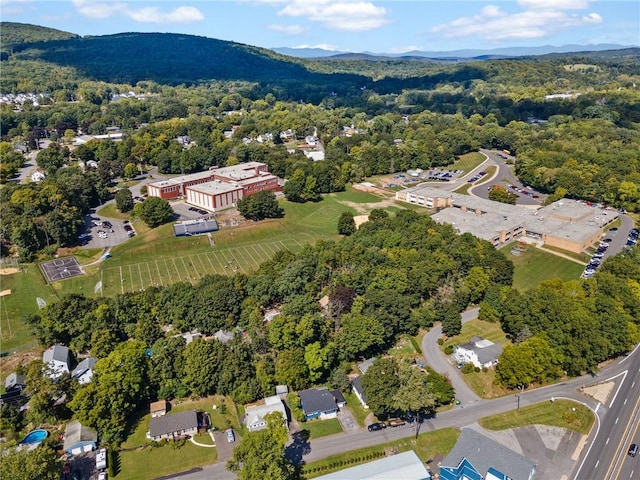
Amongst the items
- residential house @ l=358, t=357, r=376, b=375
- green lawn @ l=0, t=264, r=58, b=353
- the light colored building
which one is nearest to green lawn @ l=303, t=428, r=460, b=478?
residential house @ l=358, t=357, r=376, b=375

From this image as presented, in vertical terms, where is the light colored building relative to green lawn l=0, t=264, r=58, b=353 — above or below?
above

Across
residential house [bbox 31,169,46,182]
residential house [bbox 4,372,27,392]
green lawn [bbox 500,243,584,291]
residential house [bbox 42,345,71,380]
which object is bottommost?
green lawn [bbox 500,243,584,291]

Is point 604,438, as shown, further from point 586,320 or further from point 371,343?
point 371,343

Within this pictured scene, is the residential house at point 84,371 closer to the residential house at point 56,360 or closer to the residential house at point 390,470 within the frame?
the residential house at point 56,360

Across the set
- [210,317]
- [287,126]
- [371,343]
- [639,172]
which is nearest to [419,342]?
[371,343]

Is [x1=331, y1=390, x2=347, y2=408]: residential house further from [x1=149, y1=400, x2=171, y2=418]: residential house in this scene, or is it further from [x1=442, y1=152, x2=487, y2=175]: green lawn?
[x1=442, y1=152, x2=487, y2=175]: green lawn

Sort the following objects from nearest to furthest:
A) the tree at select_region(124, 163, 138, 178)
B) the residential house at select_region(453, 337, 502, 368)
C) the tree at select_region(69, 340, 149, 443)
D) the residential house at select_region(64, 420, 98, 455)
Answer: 1. the residential house at select_region(64, 420, 98, 455)
2. the tree at select_region(69, 340, 149, 443)
3. the residential house at select_region(453, 337, 502, 368)
4. the tree at select_region(124, 163, 138, 178)

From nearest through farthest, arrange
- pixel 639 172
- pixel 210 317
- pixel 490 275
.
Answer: pixel 210 317 → pixel 490 275 → pixel 639 172
